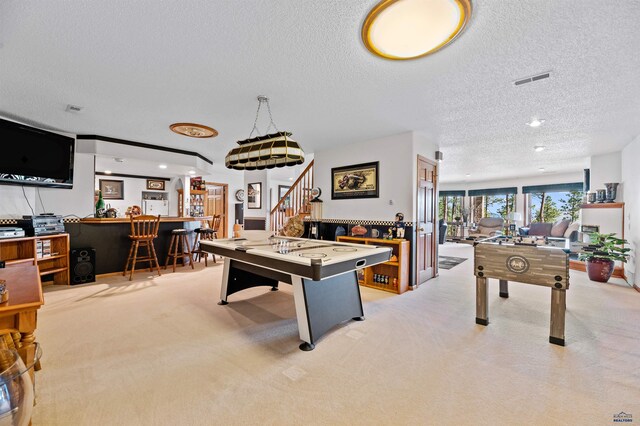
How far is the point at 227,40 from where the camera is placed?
1954 mm

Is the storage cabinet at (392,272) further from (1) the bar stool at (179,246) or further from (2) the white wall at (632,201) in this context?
(2) the white wall at (632,201)

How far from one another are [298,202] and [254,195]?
286 cm

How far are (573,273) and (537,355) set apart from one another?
4.32m

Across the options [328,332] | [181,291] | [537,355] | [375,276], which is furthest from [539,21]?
[181,291]

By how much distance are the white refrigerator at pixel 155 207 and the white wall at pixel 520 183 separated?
10.3 metres

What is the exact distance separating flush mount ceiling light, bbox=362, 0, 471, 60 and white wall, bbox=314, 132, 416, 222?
2321 millimetres

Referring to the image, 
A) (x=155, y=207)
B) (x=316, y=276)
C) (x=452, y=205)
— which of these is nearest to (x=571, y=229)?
(x=452, y=205)

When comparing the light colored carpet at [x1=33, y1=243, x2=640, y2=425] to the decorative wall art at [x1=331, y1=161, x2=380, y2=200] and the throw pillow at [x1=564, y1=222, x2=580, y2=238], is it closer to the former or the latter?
the decorative wall art at [x1=331, y1=161, x2=380, y2=200]

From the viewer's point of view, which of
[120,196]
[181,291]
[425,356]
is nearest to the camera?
[425,356]

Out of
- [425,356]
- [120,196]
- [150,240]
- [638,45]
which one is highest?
[638,45]

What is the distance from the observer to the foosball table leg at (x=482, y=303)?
113 inches

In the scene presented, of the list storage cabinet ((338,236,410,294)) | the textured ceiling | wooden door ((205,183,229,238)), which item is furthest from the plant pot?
wooden door ((205,183,229,238))

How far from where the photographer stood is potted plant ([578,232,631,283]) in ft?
14.5

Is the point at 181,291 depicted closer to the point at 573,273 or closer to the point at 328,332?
the point at 328,332
